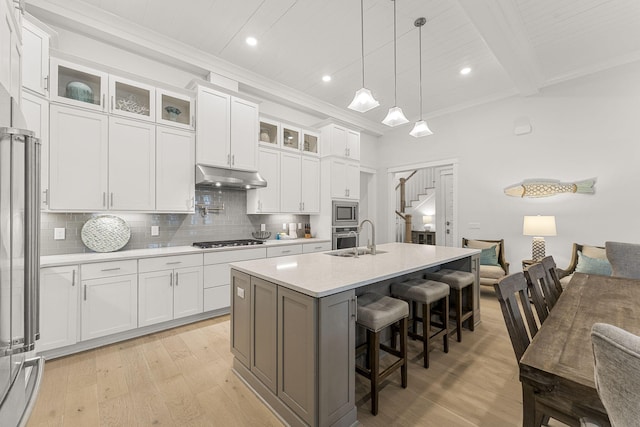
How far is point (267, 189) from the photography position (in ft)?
13.4

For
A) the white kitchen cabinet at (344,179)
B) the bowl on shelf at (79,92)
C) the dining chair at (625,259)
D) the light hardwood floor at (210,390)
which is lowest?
the light hardwood floor at (210,390)

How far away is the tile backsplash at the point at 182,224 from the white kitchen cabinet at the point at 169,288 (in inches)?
22.6

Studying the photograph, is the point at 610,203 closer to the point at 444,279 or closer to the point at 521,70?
the point at 521,70

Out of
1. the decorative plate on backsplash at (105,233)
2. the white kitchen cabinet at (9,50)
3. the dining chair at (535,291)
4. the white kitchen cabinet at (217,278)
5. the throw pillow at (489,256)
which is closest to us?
the white kitchen cabinet at (9,50)

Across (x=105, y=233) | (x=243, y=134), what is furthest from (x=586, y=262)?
(x=105, y=233)

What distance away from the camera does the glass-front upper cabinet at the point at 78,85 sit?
2502 millimetres

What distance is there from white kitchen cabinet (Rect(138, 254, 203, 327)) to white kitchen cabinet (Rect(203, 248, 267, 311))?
0.07 m

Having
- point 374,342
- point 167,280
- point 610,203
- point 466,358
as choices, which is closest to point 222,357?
point 167,280

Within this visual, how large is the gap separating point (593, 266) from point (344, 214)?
133 inches

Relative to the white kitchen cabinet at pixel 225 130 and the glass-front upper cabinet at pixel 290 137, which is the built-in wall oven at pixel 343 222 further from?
the white kitchen cabinet at pixel 225 130

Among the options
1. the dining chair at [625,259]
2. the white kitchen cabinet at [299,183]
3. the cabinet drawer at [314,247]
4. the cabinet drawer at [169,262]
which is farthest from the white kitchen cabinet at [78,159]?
the dining chair at [625,259]

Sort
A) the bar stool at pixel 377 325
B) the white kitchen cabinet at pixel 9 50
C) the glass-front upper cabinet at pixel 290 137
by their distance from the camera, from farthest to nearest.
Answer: the glass-front upper cabinet at pixel 290 137
the bar stool at pixel 377 325
the white kitchen cabinet at pixel 9 50

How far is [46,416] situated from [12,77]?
1955 mm

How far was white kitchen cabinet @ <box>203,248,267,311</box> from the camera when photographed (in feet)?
10.5
